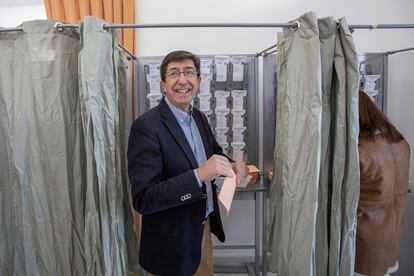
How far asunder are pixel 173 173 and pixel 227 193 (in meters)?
0.25

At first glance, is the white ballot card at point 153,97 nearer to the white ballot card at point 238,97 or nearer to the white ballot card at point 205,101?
the white ballot card at point 205,101

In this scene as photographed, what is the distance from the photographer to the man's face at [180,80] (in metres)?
1.18

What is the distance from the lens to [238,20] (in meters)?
2.14

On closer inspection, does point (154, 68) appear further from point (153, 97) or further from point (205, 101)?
point (205, 101)

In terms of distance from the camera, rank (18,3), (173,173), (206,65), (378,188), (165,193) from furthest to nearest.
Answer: (18,3), (206,65), (378,188), (173,173), (165,193)

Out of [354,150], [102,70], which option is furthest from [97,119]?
[354,150]

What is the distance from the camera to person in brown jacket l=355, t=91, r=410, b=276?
1.38 metres

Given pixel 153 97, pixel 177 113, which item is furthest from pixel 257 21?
pixel 177 113

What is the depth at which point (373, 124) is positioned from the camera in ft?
4.69

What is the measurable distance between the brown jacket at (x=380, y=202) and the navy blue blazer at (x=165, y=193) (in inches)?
34.7

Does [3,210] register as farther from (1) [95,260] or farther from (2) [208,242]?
(2) [208,242]

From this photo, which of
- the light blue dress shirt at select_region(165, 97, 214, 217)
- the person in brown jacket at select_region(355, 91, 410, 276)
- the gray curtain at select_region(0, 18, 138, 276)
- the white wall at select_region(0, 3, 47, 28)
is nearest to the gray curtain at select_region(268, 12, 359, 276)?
the person in brown jacket at select_region(355, 91, 410, 276)

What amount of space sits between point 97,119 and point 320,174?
3.39ft

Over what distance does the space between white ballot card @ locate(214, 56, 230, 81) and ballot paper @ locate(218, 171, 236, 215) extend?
120 cm
